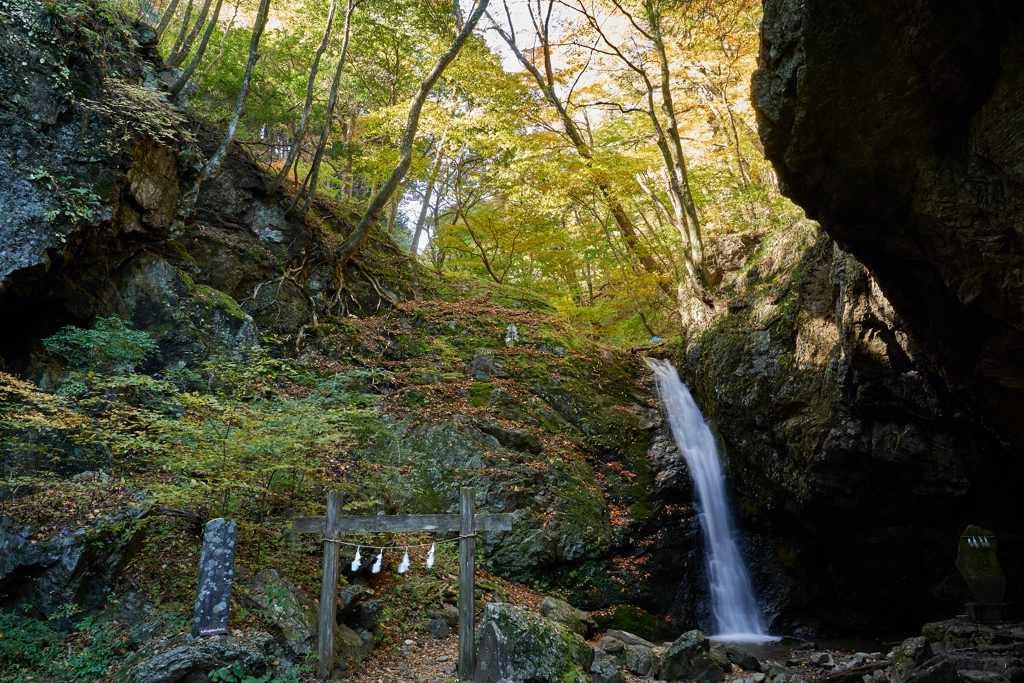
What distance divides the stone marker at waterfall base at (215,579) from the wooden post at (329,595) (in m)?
0.96

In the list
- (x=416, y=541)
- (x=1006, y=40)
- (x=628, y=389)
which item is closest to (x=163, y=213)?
(x=416, y=541)

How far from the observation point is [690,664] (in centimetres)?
660

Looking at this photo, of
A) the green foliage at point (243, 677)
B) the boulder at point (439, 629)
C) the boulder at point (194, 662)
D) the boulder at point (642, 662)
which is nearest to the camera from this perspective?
the boulder at point (194, 662)

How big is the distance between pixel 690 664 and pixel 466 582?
3.06 m

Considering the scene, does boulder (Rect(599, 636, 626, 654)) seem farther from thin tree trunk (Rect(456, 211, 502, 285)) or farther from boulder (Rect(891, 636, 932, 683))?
thin tree trunk (Rect(456, 211, 502, 285))

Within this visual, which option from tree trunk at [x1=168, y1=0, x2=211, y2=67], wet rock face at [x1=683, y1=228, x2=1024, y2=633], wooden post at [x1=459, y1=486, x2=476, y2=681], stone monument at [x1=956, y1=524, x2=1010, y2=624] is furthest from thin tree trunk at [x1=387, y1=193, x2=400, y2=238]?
stone monument at [x1=956, y1=524, x2=1010, y2=624]

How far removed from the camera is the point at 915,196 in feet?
16.3

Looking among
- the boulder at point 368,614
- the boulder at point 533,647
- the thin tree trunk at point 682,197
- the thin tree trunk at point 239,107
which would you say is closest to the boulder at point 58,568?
the boulder at point 368,614

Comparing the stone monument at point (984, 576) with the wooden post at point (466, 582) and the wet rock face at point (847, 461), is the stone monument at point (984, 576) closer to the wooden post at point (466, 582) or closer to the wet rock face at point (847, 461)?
the wet rock face at point (847, 461)

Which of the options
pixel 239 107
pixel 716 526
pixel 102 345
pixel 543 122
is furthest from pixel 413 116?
pixel 716 526

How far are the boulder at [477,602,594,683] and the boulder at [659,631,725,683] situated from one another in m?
2.13

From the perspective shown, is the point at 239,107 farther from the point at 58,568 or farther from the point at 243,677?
the point at 243,677

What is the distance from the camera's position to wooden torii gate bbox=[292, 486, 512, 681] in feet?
18.5

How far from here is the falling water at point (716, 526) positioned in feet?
31.9
